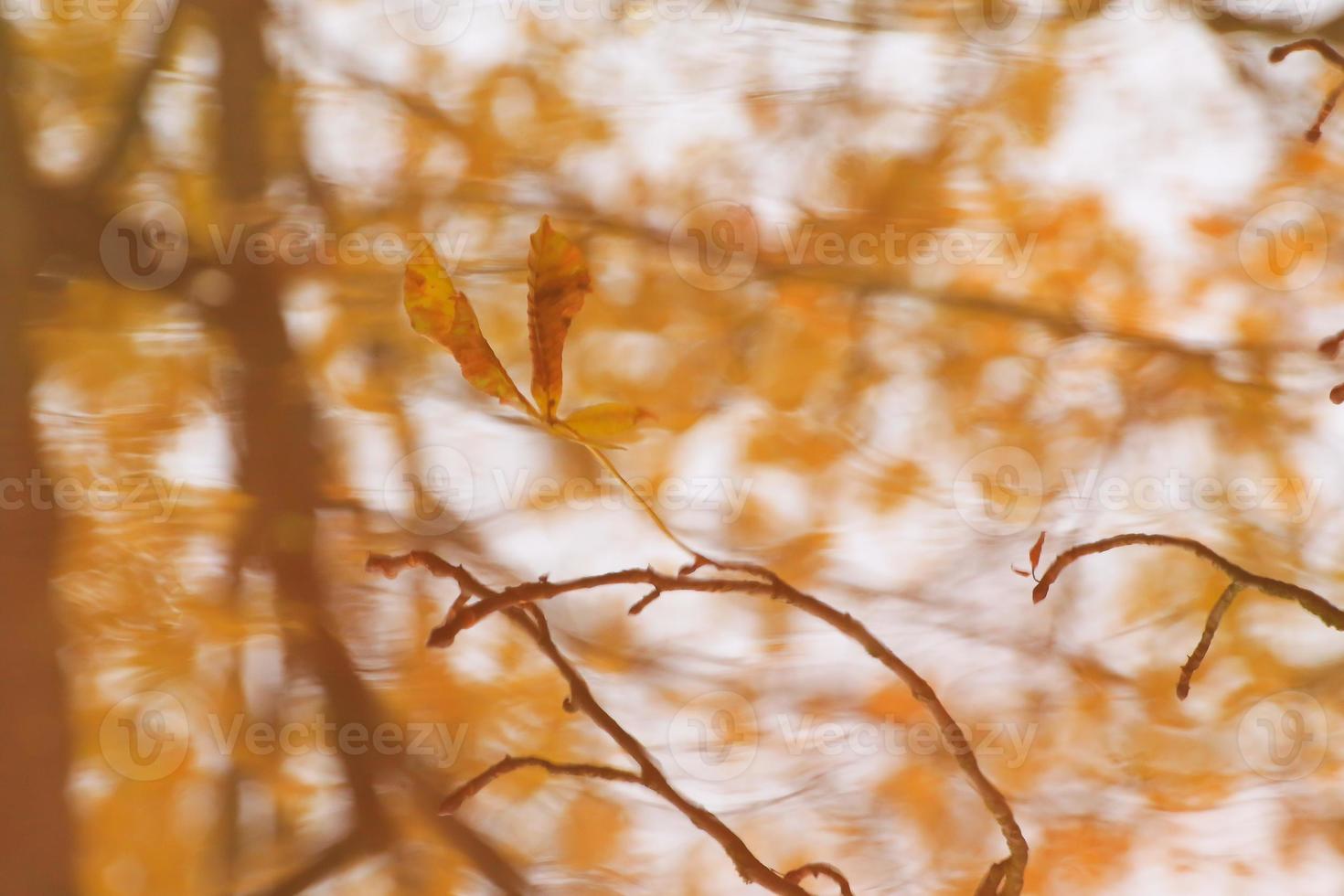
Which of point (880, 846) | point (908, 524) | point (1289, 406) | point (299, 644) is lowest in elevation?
point (880, 846)

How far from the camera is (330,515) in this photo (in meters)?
0.79

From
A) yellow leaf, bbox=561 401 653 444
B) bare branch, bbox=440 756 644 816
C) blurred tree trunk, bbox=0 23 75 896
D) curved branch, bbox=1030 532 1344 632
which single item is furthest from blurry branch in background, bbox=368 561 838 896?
blurred tree trunk, bbox=0 23 75 896

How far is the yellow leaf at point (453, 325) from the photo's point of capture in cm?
49

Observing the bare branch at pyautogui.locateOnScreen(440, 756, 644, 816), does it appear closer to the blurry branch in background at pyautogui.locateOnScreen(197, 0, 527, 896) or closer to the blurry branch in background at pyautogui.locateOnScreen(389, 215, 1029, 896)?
the blurry branch in background at pyautogui.locateOnScreen(389, 215, 1029, 896)

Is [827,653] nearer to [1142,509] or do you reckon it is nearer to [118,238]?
[1142,509]

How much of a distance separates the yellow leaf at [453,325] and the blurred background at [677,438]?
30cm

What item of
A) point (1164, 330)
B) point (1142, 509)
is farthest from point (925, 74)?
point (1142, 509)

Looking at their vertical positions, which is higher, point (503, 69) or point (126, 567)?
point (503, 69)

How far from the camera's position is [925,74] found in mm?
808

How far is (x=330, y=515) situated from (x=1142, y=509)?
0.67 meters

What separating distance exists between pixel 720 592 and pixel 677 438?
11.5 inches

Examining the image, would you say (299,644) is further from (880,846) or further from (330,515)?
(880,846)

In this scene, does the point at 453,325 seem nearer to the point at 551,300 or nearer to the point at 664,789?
the point at 551,300

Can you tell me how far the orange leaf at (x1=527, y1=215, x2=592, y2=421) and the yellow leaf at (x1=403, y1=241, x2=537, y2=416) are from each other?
0.06 feet
